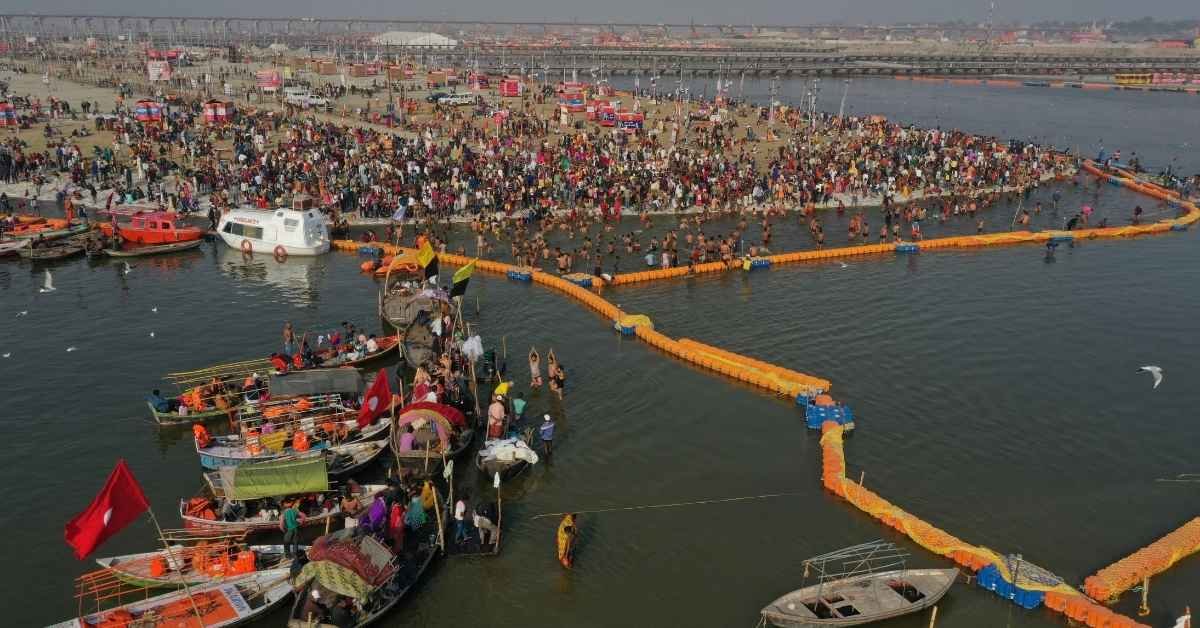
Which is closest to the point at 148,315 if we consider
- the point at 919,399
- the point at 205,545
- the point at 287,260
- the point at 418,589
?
the point at 287,260

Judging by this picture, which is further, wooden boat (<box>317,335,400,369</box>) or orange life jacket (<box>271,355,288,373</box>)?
wooden boat (<box>317,335,400,369</box>)

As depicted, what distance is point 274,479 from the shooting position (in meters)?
20.6

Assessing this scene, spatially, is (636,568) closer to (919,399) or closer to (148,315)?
(919,399)

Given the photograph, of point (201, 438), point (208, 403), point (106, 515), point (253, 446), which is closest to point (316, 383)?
point (253, 446)

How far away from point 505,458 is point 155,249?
93.6 ft

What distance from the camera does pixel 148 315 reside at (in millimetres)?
34719

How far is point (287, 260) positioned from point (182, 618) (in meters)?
27.4

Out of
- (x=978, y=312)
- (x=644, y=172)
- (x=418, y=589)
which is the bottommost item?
(x=418, y=589)

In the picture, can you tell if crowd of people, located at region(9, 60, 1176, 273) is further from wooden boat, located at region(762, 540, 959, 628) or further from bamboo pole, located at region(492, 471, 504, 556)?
wooden boat, located at region(762, 540, 959, 628)

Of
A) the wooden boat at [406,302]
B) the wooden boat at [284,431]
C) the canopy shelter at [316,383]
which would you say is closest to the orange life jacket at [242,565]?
the wooden boat at [284,431]

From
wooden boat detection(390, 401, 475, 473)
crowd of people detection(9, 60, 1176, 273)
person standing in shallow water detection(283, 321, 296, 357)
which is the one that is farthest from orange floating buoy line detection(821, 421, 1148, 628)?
crowd of people detection(9, 60, 1176, 273)

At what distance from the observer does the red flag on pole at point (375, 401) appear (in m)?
23.9

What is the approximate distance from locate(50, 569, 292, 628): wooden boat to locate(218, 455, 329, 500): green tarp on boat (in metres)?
2.54

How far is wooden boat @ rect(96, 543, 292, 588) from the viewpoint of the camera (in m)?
18.4
